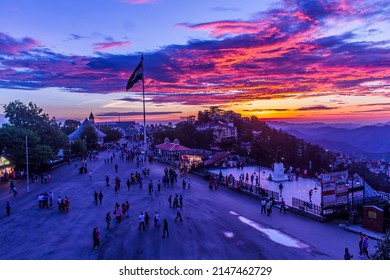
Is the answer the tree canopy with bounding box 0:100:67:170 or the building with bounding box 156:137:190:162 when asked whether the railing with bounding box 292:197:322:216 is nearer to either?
the building with bounding box 156:137:190:162

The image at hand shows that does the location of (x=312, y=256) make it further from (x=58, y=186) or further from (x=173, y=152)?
(x=173, y=152)

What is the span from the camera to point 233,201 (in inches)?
1006

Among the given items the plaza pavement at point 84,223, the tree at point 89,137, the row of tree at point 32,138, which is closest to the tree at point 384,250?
the plaza pavement at point 84,223

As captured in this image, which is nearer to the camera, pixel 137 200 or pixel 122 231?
pixel 122 231

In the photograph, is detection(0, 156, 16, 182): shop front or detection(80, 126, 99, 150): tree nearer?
detection(0, 156, 16, 182): shop front

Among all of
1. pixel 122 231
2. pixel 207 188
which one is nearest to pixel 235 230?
pixel 122 231

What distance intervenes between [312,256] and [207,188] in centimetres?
1580

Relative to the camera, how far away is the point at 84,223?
63.9 feet

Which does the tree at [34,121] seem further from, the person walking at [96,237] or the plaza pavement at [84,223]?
the person walking at [96,237]

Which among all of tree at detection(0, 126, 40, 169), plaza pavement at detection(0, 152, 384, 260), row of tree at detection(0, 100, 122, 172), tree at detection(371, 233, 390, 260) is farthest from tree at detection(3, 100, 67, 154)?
tree at detection(371, 233, 390, 260)

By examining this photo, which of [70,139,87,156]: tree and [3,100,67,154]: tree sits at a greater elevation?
[3,100,67,154]: tree

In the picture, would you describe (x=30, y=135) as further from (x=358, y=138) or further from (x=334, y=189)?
(x=358, y=138)

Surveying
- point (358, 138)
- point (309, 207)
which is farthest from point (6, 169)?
point (358, 138)

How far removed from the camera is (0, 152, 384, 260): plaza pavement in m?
15.2
